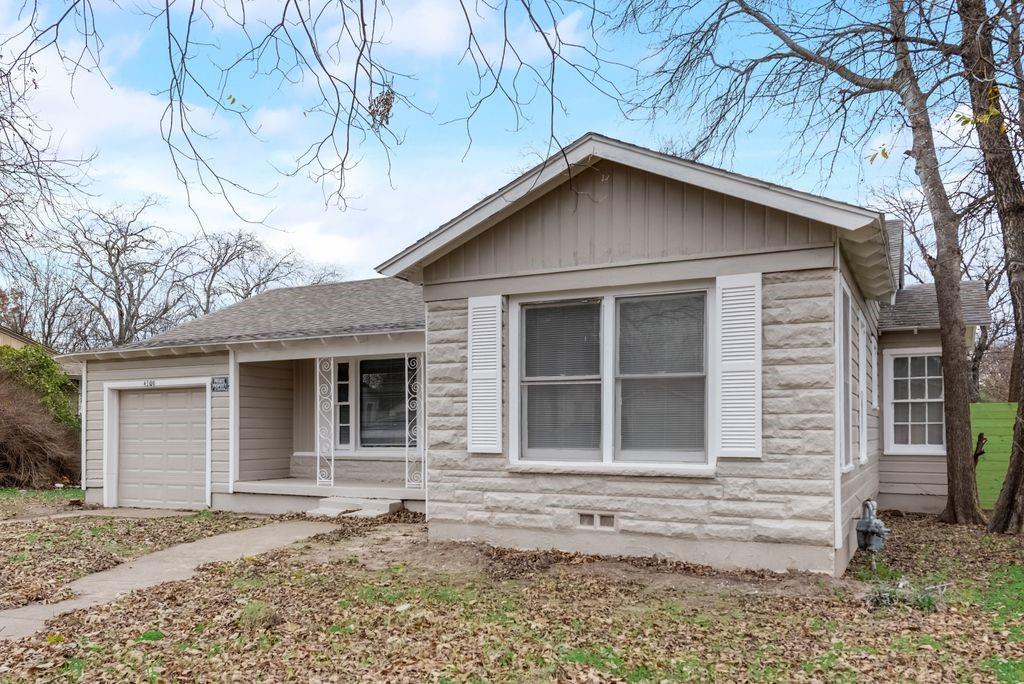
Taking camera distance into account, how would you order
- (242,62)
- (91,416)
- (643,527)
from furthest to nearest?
(91,416) < (643,527) < (242,62)

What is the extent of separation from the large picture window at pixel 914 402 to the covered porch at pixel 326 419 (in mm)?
7314

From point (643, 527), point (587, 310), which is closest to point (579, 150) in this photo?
point (587, 310)

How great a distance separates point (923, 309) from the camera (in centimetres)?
1277

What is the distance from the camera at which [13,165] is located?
200 inches

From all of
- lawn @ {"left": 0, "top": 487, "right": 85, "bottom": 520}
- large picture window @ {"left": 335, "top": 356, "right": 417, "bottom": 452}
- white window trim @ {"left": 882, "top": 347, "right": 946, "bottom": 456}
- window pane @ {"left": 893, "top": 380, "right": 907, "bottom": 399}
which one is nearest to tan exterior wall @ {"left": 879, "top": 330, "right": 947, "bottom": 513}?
white window trim @ {"left": 882, "top": 347, "right": 946, "bottom": 456}

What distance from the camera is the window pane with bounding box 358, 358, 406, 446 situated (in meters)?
13.1

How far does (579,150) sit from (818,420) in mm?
3392

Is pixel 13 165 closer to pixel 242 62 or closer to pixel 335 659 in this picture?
pixel 242 62

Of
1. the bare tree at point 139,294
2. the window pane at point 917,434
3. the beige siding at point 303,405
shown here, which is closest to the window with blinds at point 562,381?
the beige siding at point 303,405

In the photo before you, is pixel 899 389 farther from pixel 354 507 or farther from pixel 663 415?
pixel 354 507

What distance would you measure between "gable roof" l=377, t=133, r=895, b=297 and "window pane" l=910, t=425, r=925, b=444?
13.2 ft

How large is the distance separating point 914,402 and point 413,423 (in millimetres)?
7810

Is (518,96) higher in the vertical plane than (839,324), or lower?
higher

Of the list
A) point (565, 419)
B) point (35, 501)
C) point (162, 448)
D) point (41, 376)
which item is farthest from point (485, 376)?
point (41, 376)
